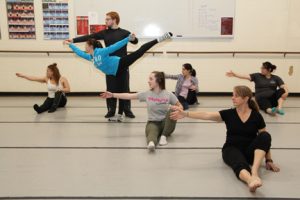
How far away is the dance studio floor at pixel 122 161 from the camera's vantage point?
2475 millimetres

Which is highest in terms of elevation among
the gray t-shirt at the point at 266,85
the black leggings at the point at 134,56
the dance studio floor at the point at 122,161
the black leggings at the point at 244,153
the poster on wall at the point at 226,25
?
the poster on wall at the point at 226,25

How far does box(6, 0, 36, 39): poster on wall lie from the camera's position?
263 inches

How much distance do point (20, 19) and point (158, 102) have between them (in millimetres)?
4418

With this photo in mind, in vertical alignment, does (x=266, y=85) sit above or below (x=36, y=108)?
above

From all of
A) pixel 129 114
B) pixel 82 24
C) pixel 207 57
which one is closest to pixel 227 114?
pixel 129 114

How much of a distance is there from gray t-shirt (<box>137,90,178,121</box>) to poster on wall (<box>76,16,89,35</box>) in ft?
11.4

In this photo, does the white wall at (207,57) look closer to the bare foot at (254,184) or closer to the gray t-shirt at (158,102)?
the gray t-shirt at (158,102)

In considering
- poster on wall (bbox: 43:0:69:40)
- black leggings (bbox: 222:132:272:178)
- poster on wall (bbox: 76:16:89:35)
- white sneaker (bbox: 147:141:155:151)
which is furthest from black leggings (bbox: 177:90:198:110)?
poster on wall (bbox: 43:0:69:40)

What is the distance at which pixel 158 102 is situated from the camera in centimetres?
378

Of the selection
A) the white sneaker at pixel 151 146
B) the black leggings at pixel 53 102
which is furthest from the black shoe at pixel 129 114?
the white sneaker at pixel 151 146

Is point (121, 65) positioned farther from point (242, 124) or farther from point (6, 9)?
point (6, 9)

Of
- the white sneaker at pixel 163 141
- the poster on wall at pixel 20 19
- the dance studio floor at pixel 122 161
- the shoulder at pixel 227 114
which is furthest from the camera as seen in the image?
the poster on wall at pixel 20 19

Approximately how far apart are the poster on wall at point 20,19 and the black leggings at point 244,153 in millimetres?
5349

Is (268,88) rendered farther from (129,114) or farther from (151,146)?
(151,146)
